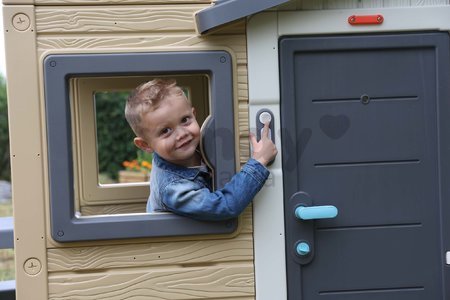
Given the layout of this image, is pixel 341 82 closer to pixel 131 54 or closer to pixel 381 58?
pixel 381 58

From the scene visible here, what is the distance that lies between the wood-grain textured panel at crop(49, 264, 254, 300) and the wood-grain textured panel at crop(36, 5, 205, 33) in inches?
37.2

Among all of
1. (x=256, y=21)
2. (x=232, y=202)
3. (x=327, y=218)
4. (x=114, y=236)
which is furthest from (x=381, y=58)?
(x=114, y=236)

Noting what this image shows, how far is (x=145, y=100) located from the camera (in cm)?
234

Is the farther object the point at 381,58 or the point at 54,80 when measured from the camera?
the point at 381,58

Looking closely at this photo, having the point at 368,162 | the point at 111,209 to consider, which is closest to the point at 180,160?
the point at 368,162

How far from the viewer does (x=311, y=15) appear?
238cm

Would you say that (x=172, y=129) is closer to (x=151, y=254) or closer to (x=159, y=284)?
(x=151, y=254)

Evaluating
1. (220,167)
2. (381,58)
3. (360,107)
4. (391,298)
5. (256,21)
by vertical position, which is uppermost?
(256,21)

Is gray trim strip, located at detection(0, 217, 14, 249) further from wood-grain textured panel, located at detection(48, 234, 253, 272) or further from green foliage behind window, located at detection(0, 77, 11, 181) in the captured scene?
green foliage behind window, located at detection(0, 77, 11, 181)

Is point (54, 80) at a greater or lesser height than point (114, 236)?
greater

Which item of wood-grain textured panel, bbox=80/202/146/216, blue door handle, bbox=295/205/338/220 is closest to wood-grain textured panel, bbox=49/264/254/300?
blue door handle, bbox=295/205/338/220

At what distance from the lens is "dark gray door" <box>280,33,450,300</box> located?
2.41 metres

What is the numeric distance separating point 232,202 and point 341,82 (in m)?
0.66

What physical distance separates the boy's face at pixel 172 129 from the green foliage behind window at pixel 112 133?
8.11 m
